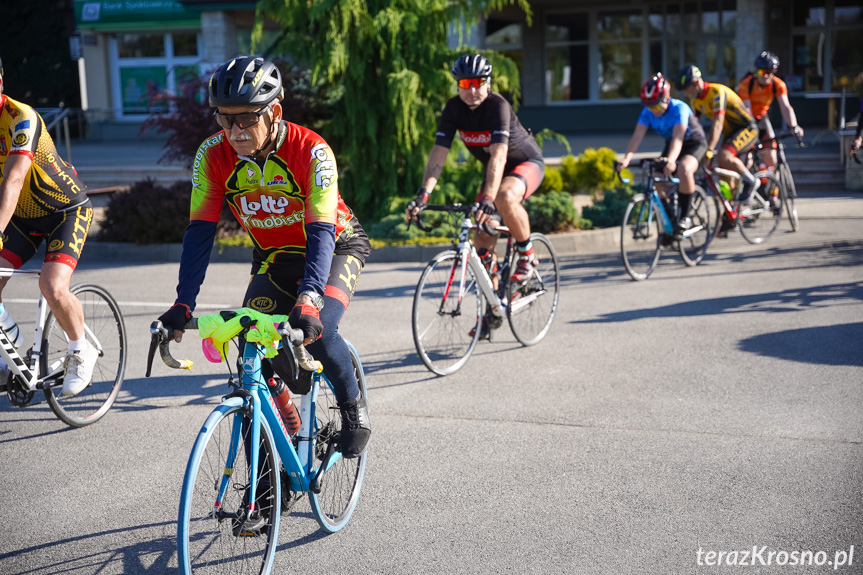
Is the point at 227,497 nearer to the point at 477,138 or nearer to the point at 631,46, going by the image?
the point at 477,138

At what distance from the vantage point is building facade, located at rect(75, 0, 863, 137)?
25781 millimetres

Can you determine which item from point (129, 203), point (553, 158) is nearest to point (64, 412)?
point (129, 203)

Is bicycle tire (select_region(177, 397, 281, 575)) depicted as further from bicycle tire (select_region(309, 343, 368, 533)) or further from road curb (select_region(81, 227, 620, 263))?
road curb (select_region(81, 227, 620, 263))

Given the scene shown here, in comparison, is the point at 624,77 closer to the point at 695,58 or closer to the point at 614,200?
the point at 695,58

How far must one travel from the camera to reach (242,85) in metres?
3.21

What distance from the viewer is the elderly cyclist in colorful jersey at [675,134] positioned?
8.97 m

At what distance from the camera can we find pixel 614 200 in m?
12.3

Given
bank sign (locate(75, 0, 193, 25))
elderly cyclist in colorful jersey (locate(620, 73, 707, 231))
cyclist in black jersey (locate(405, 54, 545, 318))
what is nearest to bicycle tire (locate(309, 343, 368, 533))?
cyclist in black jersey (locate(405, 54, 545, 318))

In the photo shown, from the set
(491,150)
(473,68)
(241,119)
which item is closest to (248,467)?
(241,119)

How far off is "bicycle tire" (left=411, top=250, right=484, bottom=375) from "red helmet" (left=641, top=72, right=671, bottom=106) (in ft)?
12.3

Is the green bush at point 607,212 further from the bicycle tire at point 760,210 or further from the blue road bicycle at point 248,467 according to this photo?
the blue road bicycle at point 248,467

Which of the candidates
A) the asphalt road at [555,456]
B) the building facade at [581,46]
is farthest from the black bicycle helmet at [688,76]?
the building facade at [581,46]

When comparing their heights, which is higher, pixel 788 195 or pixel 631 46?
pixel 631 46

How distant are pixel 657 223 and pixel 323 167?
651 centimetres
